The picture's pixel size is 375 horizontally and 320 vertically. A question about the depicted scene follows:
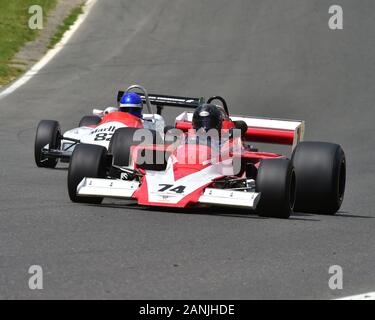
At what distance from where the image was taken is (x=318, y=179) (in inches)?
404

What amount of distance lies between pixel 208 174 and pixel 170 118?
10.1 metres

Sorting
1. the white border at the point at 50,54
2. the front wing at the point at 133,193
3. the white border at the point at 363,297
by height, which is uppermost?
the white border at the point at 50,54

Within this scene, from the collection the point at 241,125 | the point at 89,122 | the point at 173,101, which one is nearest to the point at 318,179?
the point at 241,125

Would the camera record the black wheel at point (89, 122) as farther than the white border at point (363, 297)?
Yes

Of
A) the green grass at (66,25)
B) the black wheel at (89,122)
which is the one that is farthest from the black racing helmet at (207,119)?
the green grass at (66,25)

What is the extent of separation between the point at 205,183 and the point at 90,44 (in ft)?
53.1

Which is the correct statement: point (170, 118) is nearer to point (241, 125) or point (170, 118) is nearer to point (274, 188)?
point (241, 125)

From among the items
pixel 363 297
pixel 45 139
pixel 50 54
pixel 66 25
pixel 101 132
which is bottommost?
pixel 363 297

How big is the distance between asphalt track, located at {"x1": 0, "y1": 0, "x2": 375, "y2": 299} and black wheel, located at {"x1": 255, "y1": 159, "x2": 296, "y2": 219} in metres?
0.17

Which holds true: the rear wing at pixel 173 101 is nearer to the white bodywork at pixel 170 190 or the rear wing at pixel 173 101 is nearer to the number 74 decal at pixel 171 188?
the white bodywork at pixel 170 190

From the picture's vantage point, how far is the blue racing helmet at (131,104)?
44.1ft

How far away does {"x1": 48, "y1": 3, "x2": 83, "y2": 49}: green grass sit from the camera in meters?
25.7

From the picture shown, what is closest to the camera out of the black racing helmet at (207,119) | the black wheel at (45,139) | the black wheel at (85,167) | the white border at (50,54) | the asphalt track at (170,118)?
the asphalt track at (170,118)

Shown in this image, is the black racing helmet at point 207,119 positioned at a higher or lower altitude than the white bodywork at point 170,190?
higher
